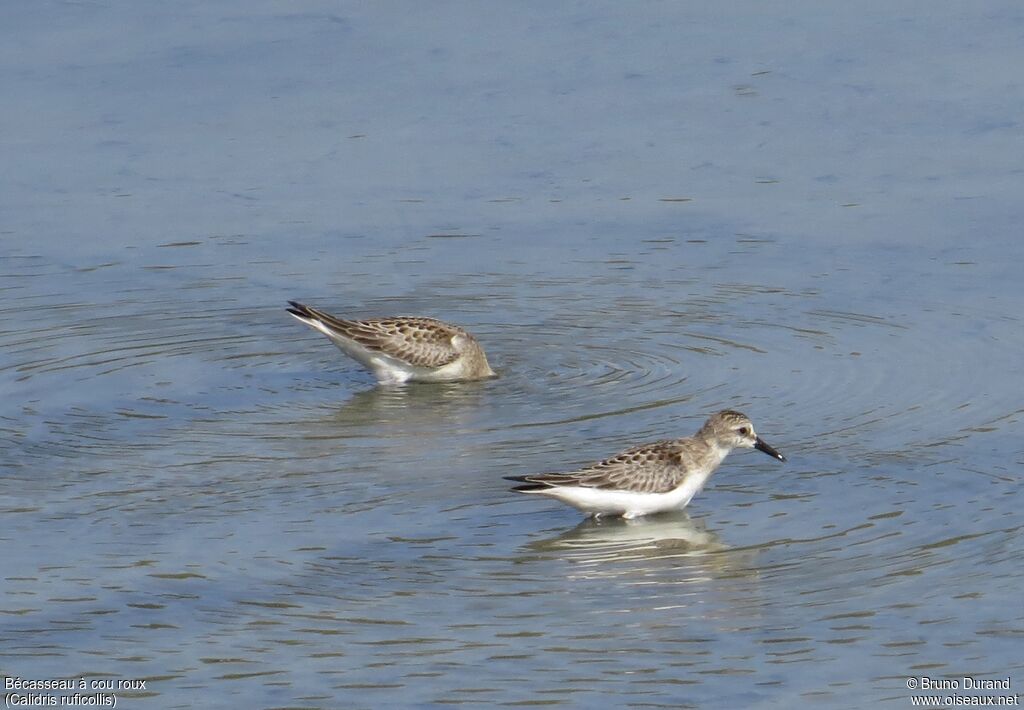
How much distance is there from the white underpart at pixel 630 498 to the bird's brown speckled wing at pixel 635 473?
1.6 inches

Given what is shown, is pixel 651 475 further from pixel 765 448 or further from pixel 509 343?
pixel 509 343

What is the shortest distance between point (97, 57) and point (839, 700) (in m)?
→ 16.2

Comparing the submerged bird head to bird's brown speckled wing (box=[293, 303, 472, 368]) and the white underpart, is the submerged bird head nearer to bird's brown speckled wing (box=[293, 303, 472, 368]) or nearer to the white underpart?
the white underpart

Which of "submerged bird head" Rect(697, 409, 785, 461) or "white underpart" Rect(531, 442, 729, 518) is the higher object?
"submerged bird head" Rect(697, 409, 785, 461)

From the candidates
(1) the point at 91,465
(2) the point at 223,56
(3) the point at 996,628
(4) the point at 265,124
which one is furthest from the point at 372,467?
(2) the point at 223,56

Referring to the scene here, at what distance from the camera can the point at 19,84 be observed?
76.6ft

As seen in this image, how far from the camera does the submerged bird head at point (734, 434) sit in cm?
1373

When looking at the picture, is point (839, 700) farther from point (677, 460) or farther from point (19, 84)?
point (19, 84)

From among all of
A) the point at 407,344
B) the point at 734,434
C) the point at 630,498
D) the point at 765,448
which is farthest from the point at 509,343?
the point at 630,498

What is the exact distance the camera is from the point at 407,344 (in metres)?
17.0

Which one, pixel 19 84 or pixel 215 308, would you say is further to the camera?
pixel 19 84

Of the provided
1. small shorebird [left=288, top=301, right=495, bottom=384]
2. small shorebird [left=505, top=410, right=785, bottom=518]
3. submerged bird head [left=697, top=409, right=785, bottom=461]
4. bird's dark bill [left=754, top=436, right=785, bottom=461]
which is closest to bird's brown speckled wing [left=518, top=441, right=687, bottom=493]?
small shorebird [left=505, top=410, right=785, bottom=518]

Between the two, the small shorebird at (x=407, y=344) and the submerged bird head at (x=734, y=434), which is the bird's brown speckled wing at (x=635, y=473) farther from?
the small shorebird at (x=407, y=344)

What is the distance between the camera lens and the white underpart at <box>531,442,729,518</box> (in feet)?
42.8
